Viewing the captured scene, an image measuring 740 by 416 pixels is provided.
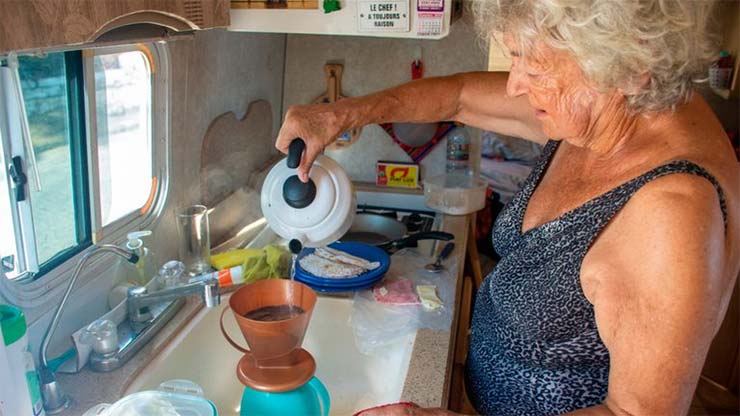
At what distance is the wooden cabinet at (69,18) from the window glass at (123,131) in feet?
1.08

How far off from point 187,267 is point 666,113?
1.19 meters

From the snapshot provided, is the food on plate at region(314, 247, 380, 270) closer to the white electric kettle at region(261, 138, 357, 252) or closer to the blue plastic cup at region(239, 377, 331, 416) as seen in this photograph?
Answer: the white electric kettle at region(261, 138, 357, 252)

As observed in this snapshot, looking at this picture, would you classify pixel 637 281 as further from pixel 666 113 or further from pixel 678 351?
pixel 666 113

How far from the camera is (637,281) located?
70 cm

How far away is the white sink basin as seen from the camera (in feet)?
3.78

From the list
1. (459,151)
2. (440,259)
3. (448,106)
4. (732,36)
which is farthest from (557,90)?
(732,36)

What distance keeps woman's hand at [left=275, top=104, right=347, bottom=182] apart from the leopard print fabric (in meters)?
0.39

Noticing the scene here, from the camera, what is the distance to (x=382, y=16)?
1340 millimetres

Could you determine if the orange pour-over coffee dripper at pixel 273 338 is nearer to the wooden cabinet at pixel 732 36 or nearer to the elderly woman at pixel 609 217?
the elderly woman at pixel 609 217

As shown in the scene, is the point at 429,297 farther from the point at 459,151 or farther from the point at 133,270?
the point at 459,151

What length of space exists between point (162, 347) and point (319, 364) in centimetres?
37

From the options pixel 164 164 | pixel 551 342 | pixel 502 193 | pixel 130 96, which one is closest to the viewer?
pixel 551 342

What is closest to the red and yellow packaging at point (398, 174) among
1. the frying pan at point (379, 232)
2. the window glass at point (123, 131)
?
the frying pan at point (379, 232)

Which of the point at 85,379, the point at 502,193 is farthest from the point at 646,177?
the point at 502,193
